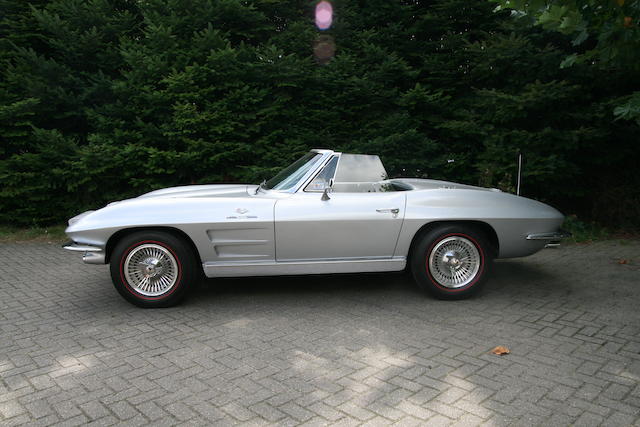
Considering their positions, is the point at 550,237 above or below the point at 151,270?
above

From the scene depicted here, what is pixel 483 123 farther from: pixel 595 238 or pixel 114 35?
pixel 114 35

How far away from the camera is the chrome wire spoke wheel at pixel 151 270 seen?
14.9 feet

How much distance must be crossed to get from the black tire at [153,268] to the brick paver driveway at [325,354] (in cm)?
18

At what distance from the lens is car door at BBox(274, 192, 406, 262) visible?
463 centimetres

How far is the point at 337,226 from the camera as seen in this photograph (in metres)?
4.66

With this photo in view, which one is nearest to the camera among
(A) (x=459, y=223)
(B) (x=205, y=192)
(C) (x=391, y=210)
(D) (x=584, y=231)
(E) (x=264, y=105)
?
(C) (x=391, y=210)

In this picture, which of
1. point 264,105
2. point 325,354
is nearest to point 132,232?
point 325,354

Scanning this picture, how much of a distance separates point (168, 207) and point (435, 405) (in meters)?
2.94

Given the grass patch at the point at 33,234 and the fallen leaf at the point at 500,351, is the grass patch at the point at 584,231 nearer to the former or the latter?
the fallen leaf at the point at 500,351

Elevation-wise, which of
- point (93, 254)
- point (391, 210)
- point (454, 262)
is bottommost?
point (454, 262)

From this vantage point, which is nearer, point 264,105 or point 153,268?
point 153,268

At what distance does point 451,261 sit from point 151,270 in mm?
2873

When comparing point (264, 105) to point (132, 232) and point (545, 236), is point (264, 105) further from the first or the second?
point (545, 236)

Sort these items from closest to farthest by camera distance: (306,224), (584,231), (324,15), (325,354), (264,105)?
(325,354) < (306,224) < (584,231) < (264,105) < (324,15)
